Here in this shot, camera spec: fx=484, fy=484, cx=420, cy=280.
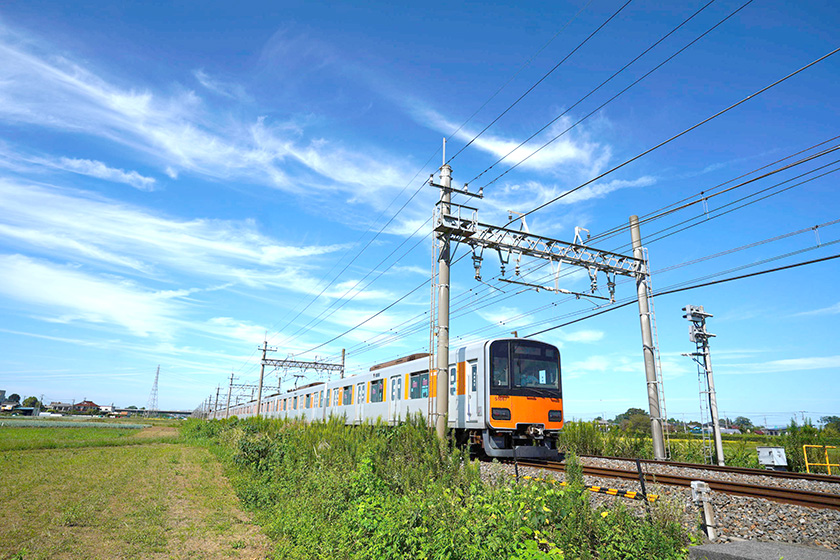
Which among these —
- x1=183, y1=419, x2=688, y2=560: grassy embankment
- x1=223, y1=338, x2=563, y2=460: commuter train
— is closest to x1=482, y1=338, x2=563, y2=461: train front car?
x1=223, y1=338, x2=563, y2=460: commuter train

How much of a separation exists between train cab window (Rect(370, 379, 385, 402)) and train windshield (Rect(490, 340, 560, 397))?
658 centimetres

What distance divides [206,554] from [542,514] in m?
5.65

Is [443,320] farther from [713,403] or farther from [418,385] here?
[713,403]

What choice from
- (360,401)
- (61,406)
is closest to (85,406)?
(61,406)

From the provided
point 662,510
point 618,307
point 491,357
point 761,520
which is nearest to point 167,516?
point 491,357

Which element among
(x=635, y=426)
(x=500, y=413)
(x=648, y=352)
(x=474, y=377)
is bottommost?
(x=635, y=426)

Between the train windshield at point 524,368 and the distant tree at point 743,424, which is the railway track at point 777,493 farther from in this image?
the distant tree at point 743,424

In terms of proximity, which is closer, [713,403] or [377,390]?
[713,403]

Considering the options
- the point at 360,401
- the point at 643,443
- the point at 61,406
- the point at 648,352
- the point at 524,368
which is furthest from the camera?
the point at 61,406

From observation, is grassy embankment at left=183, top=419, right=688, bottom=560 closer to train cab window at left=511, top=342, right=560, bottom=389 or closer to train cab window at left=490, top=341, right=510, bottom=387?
train cab window at left=490, top=341, right=510, bottom=387

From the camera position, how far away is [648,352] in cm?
1658

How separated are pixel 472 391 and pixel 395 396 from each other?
460 centimetres

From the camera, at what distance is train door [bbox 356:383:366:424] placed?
19844 mm

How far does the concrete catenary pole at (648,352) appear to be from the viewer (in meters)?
15.9
